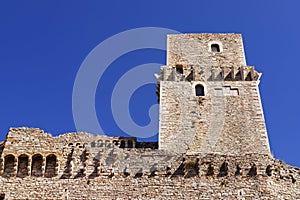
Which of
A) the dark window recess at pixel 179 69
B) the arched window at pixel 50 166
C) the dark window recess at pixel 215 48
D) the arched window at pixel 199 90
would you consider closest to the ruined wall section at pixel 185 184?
the arched window at pixel 50 166

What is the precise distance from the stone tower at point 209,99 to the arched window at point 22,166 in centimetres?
652

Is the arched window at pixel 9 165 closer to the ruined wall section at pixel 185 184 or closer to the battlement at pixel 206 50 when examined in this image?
the ruined wall section at pixel 185 184

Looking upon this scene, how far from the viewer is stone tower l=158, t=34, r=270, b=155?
21.7m

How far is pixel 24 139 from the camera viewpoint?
18.0m

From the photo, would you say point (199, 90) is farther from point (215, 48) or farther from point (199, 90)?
point (215, 48)

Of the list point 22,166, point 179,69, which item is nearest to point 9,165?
point 22,166

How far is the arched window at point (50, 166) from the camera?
56.7ft

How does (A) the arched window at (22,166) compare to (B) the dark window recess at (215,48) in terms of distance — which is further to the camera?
(B) the dark window recess at (215,48)

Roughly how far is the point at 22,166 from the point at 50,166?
1.06 meters

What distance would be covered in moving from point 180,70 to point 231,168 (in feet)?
31.2

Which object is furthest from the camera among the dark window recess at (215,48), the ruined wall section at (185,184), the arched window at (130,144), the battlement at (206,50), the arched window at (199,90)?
the dark window recess at (215,48)

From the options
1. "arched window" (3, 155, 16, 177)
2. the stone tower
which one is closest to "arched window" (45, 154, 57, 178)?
"arched window" (3, 155, 16, 177)

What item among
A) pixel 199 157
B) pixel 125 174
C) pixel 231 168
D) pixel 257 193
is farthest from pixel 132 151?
pixel 257 193

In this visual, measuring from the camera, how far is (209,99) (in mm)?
23859
